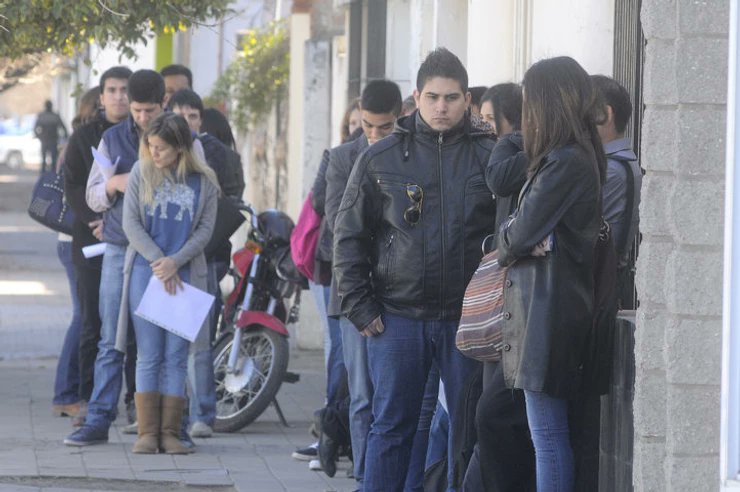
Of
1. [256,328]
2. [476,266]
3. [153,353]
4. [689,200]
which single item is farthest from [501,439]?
[256,328]

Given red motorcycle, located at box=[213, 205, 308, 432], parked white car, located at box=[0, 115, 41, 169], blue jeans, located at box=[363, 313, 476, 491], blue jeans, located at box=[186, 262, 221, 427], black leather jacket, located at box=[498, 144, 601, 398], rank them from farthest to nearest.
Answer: parked white car, located at box=[0, 115, 41, 169]
red motorcycle, located at box=[213, 205, 308, 432]
blue jeans, located at box=[186, 262, 221, 427]
blue jeans, located at box=[363, 313, 476, 491]
black leather jacket, located at box=[498, 144, 601, 398]

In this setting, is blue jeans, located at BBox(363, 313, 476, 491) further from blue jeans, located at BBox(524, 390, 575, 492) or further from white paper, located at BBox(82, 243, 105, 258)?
white paper, located at BBox(82, 243, 105, 258)

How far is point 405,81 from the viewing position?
12.4m

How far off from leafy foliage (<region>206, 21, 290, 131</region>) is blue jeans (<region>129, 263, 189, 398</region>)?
9.50 meters

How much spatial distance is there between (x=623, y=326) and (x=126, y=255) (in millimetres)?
3550

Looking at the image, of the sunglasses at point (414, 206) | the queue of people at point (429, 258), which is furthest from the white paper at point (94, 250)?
the sunglasses at point (414, 206)

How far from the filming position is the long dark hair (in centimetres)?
533

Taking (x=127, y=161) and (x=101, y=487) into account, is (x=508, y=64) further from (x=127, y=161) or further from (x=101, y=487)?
(x=101, y=487)

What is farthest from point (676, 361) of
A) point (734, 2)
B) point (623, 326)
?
point (734, 2)

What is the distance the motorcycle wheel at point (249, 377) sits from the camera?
9.05 m

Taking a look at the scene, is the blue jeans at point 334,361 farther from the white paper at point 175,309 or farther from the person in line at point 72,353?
the person in line at point 72,353

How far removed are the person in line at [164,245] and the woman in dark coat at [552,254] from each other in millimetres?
3107

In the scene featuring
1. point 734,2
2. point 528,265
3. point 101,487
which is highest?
point 734,2

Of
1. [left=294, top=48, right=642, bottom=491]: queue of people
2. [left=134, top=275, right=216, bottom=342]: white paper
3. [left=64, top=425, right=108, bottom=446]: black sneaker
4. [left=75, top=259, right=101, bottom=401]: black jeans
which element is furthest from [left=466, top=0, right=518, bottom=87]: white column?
[left=64, top=425, right=108, bottom=446]: black sneaker
